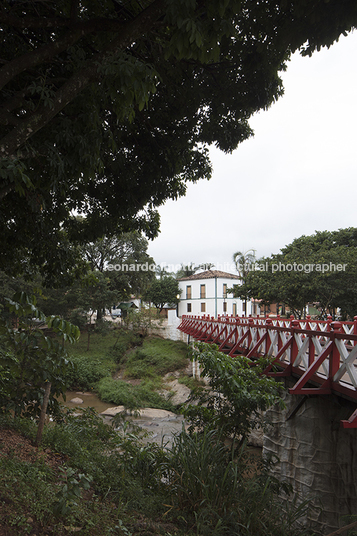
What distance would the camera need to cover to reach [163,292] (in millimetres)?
47781

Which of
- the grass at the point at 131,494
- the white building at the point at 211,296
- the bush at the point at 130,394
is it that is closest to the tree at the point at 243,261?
the white building at the point at 211,296

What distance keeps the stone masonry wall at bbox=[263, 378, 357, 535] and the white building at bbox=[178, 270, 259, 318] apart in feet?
125

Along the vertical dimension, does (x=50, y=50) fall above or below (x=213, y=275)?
below

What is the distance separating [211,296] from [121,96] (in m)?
43.3

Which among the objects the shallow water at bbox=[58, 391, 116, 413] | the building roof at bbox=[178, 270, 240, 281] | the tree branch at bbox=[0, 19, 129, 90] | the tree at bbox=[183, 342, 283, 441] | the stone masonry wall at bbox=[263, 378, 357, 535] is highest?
the building roof at bbox=[178, 270, 240, 281]

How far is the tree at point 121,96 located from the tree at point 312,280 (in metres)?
15.9

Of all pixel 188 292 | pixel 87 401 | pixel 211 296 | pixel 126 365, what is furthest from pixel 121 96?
pixel 188 292

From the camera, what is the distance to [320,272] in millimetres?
21859

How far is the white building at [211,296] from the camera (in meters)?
46.1

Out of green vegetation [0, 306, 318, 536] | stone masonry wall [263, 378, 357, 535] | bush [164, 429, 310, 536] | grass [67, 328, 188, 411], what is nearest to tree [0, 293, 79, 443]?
green vegetation [0, 306, 318, 536]

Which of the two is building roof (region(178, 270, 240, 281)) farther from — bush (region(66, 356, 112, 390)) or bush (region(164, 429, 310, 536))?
Answer: bush (region(164, 429, 310, 536))

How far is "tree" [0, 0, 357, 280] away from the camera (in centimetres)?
363

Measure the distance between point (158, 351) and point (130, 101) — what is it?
2375 centimetres

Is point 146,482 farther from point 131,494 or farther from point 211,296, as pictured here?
point 211,296
